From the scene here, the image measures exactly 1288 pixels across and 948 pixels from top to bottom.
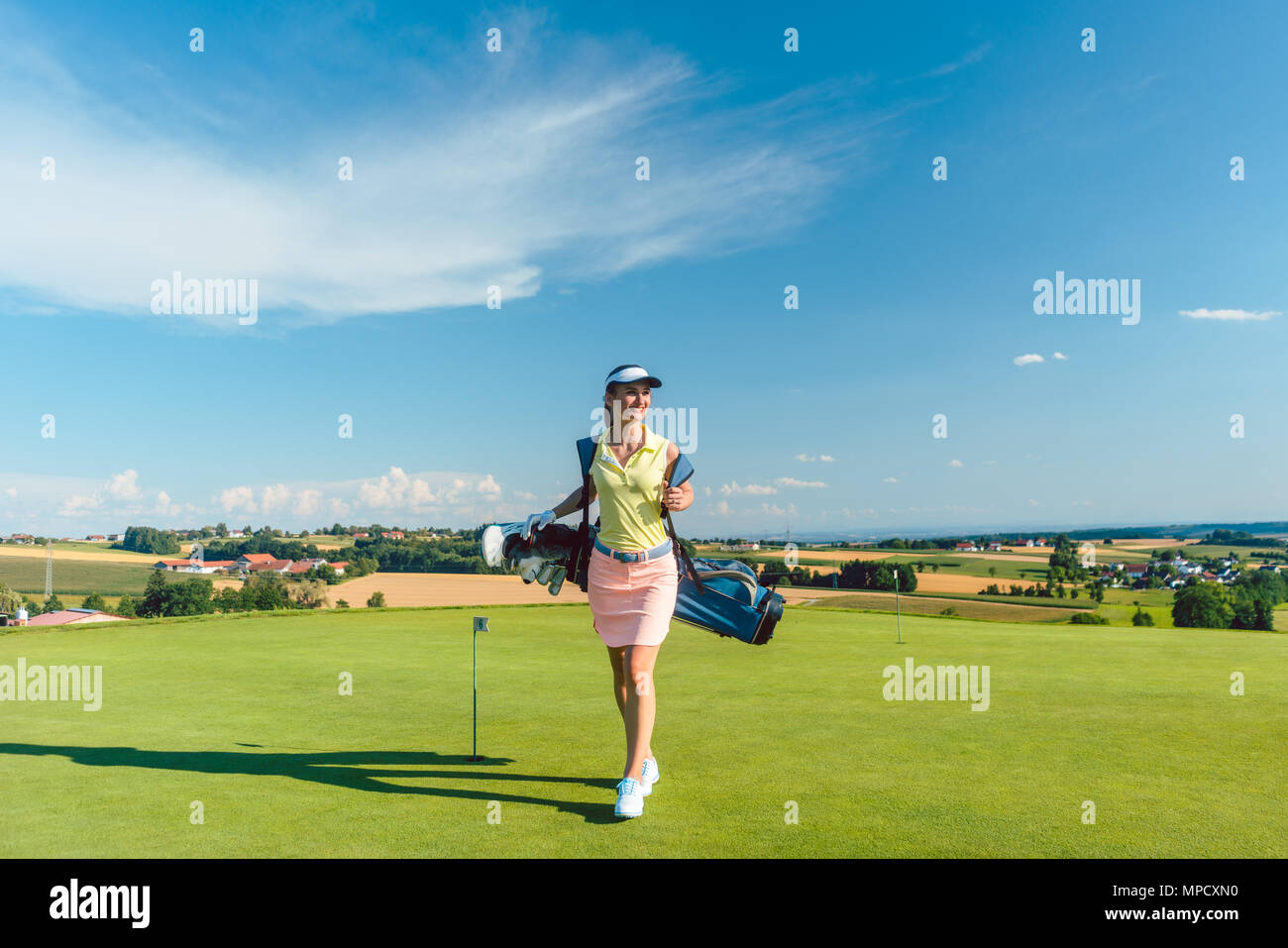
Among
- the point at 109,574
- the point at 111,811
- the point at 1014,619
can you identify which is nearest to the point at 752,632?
the point at 111,811

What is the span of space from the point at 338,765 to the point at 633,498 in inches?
132

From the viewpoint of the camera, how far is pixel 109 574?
37.9 meters

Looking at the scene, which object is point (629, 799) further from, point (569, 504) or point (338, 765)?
point (338, 765)

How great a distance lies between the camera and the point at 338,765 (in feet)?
19.4

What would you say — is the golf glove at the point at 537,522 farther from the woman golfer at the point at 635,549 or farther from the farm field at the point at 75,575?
the farm field at the point at 75,575

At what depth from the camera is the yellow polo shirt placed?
4961 mm

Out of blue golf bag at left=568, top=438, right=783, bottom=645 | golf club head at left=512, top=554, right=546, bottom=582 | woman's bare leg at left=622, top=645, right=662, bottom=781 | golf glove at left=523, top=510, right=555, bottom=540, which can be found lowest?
woman's bare leg at left=622, top=645, right=662, bottom=781

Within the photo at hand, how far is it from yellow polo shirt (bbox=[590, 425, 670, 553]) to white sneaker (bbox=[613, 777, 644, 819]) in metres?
1.47

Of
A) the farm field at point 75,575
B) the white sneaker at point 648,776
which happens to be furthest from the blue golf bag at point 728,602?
the farm field at point 75,575

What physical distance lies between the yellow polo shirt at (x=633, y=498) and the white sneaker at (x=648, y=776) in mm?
1479

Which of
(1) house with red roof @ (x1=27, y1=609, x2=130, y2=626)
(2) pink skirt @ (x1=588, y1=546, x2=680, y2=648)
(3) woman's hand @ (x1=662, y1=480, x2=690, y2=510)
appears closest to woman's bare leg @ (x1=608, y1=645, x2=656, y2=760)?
(2) pink skirt @ (x1=588, y1=546, x2=680, y2=648)

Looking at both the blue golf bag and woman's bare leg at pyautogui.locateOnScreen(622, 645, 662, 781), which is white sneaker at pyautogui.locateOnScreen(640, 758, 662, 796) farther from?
the blue golf bag
